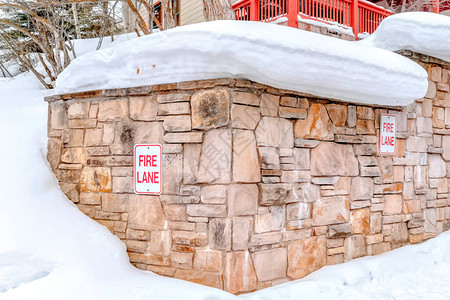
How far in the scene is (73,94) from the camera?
3.64 metres

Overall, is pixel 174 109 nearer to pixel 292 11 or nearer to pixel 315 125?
pixel 315 125

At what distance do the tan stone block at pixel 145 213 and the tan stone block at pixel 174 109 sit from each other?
736 millimetres

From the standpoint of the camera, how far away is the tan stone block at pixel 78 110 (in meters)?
3.57

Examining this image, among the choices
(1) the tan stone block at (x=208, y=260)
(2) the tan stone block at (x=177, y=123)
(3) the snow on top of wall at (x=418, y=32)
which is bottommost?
(1) the tan stone block at (x=208, y=260)

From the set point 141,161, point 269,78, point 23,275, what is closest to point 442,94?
point 269,78

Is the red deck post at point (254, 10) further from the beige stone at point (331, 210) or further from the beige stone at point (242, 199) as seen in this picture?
the beige stone at point (242, 199)

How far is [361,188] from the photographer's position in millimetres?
3738

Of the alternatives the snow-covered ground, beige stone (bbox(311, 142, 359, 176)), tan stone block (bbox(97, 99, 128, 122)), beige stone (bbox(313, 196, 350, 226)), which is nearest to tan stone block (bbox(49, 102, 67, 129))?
the snow-covered ground

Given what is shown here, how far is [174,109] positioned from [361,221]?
2204mm

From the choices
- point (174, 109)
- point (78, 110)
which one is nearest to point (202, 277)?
point (174, 109)

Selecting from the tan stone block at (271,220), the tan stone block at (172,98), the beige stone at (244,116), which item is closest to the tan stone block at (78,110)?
the tan stone block at (172,98)

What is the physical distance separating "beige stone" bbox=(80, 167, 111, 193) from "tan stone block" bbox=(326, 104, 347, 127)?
2.15 m

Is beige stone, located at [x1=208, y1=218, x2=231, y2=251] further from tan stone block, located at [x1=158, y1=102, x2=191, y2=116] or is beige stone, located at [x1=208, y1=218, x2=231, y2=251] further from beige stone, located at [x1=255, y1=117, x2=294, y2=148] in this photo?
tan stone block, located at [x1=158, y1=102, x2=191, y2=116]

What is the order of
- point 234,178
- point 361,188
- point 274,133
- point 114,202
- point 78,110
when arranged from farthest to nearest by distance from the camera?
point 361,188 → point 78,110 → point 114,202 → point 274,133 → point 234,178
